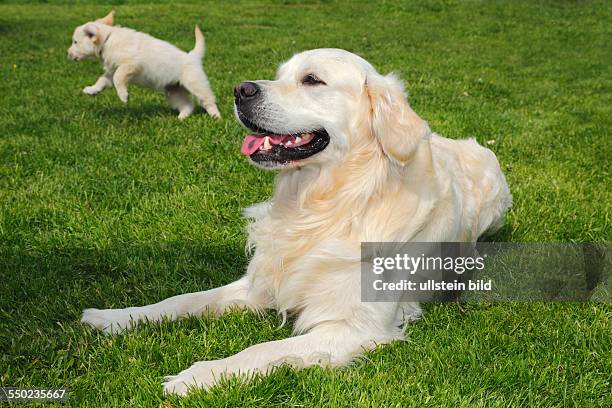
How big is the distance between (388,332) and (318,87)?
1.07m

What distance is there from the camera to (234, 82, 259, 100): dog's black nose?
8.87 ft

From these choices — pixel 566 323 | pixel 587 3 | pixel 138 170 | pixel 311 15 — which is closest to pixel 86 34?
pixel 138 170

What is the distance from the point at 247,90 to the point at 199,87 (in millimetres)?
3528

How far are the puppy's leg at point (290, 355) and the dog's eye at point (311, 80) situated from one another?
101 cm

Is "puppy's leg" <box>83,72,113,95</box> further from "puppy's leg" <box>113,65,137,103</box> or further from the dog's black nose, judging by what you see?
the dog's black nose

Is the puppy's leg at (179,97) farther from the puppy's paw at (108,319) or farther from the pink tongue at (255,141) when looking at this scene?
the puppy's paw at (108,319)

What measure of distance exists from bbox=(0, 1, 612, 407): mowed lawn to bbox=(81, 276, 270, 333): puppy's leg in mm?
63

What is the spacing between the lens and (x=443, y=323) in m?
2.84

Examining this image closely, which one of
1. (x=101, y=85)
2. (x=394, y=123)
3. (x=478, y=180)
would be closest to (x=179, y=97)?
(x=101, y=85)

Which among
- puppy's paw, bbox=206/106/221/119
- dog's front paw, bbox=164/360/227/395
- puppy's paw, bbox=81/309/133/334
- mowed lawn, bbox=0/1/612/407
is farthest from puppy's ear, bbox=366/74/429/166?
puppy's paw, bbox=206/106/221/119

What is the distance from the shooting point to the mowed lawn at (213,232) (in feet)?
7.70

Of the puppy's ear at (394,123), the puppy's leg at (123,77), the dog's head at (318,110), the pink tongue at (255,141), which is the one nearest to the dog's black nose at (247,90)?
the dog's head at (318,110)

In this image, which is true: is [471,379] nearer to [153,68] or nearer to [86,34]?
[153,68]

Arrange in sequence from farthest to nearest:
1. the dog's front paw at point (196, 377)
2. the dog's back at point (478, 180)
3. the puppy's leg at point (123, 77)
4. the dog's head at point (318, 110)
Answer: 1. the puppy's leg at point (123, 77)
2. the dog's back at point (478, 180)
3. the dog's head at point (318, 110)
4. the dog's front paw at point (196, 377)
